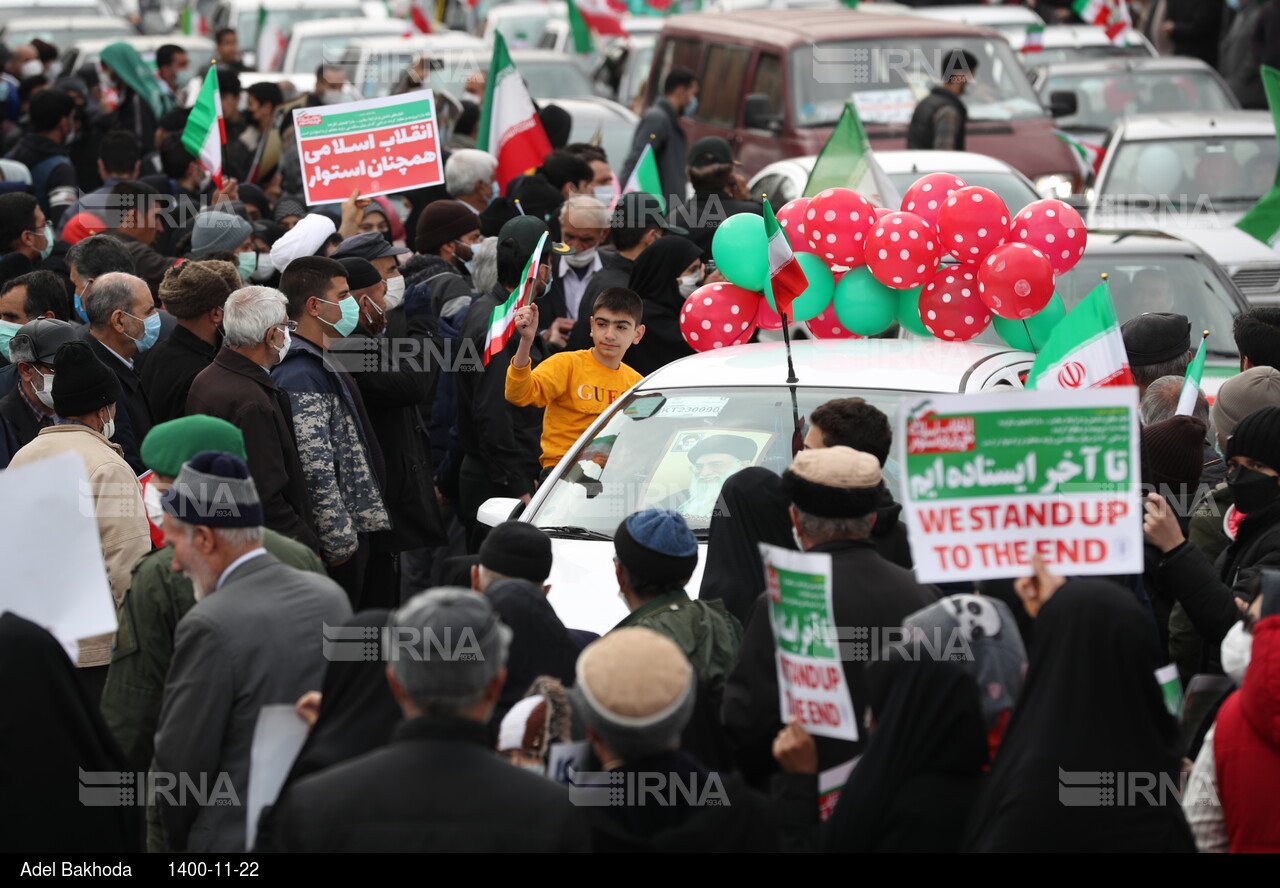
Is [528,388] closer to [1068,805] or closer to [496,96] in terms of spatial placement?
[1068,805]

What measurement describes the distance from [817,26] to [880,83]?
34.7 inches

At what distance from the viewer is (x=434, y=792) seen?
315cm

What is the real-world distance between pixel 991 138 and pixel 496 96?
516 cm

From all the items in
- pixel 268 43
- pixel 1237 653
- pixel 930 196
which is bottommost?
pixel 268 43

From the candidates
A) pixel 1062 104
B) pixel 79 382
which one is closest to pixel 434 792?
pixel 79 382

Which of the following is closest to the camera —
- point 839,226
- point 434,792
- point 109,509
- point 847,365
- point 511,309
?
point 434,792

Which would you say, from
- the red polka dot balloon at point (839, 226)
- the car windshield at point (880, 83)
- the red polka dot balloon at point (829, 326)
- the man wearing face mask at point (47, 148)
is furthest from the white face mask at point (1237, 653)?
the car windshield at point (880, 83)

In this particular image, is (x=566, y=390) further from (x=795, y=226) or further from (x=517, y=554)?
(x=517, y=554)

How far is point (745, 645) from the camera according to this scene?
4.23 m

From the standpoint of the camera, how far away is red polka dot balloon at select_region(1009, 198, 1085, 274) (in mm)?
7059

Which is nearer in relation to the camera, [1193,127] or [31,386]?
[31,386]

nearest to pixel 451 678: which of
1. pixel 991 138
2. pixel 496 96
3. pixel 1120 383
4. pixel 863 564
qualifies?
pixel 863 564

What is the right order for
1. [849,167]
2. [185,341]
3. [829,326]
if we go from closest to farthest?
[185,341] < [829,326] < [849,167]

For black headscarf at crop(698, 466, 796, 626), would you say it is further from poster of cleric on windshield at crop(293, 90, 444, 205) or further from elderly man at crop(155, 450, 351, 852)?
poster of cleric on windshield at crop(293, 90, 444, 205)
